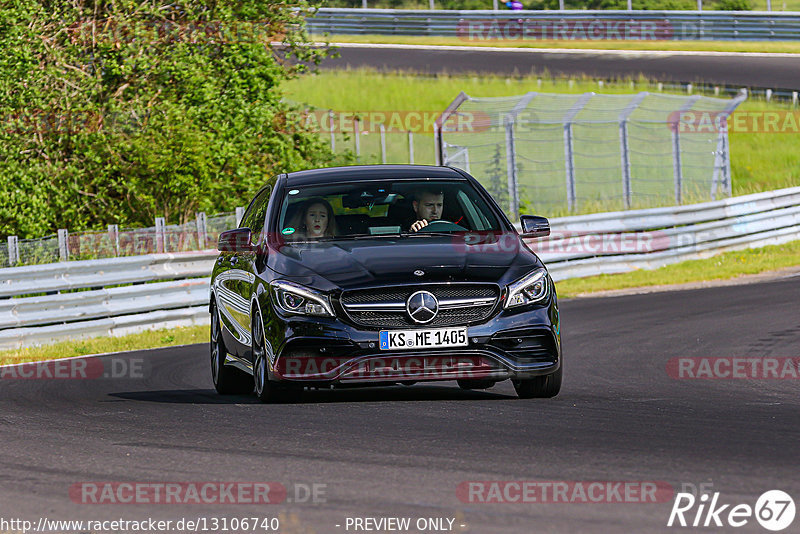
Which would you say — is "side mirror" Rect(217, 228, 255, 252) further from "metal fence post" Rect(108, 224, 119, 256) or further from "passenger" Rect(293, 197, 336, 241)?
"metal fence post" Rect(108, 224, 119, 256)

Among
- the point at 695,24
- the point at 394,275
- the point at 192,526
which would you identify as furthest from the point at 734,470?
the point at 695,24

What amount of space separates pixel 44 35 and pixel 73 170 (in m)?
2.72

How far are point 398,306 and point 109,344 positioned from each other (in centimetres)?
881

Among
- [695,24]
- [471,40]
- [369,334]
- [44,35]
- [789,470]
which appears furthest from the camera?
[471,40]

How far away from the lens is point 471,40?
4838cm

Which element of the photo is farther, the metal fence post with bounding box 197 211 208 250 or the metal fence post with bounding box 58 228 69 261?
the metal fence post with bounding box 197 211 208 250

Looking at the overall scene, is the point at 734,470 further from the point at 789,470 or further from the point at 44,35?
the point at 44,35

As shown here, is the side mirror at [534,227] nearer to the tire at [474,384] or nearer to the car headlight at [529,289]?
the car headlight at [529,289]

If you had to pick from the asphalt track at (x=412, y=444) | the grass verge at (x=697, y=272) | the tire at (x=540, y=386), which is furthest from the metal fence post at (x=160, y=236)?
the tire at (x=540, y=386)

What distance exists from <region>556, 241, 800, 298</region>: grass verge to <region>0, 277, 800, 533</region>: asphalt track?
9.34m

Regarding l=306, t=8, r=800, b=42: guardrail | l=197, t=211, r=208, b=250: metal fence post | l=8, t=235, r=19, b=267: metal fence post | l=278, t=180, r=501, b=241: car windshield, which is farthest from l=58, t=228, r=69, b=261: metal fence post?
l=306, t=8, r=800, b=42: guardrail

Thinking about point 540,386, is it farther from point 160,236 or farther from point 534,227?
point 160,236

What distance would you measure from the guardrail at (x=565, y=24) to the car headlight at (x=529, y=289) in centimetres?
3590

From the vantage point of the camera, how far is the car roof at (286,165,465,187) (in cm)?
1002
